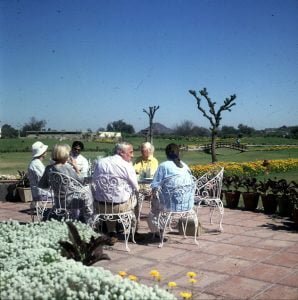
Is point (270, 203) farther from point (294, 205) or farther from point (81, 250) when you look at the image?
point (81, 250)

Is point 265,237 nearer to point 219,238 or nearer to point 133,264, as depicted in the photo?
point 219,238

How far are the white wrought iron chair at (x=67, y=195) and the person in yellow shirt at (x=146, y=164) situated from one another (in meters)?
1.33

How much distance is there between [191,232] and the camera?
5.55 metres

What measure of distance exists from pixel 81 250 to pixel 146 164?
11.1 feet

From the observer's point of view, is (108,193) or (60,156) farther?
(60,156)

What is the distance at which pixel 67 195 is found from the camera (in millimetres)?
5328

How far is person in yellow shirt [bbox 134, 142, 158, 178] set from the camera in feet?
21.8

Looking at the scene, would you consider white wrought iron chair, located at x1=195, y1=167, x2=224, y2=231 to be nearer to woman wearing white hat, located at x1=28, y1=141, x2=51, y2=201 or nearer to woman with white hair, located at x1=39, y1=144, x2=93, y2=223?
woman with white hair, located at x1=39, y1=144, x2=93, y2=223

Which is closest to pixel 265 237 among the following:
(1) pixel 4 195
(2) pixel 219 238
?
(2) pixel 219 238

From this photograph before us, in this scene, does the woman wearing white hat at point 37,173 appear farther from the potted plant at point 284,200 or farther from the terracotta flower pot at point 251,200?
the potted plant at point 284,200

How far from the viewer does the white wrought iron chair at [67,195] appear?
5.25 metres

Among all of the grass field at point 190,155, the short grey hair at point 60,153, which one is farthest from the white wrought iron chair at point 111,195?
the grass field at point 190,155

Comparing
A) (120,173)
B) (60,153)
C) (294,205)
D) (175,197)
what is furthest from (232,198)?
(60,153)

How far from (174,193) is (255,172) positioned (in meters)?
12.0
